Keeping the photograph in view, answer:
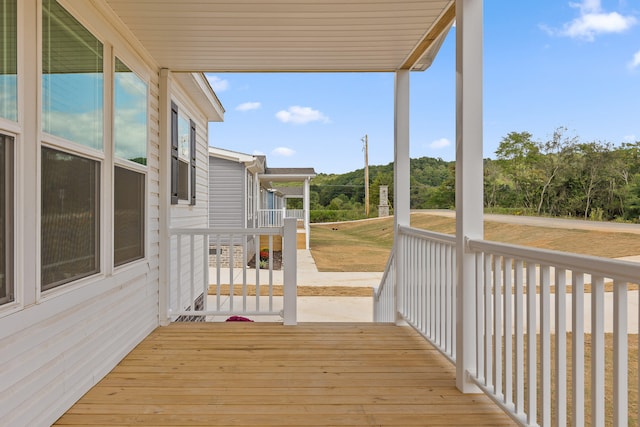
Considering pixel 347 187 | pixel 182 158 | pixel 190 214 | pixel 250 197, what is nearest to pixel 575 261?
pixel 182 158

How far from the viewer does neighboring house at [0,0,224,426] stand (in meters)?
1.91

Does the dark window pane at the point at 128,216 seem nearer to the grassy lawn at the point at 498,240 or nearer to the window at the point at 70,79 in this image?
the window at the point at 70,79

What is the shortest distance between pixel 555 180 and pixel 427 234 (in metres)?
2.53

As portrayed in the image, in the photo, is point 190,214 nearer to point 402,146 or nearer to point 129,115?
point 129,115

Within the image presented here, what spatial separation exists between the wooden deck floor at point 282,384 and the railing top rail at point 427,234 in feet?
2.85

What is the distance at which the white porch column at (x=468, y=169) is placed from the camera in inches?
104

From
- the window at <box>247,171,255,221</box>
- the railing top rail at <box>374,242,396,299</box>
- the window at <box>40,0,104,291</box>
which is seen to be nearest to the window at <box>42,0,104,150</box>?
the window at <box>40,0,104,291</box>

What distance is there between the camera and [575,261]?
1.68 meters

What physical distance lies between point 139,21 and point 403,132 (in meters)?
2.38

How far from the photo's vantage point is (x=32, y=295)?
6.68 ft

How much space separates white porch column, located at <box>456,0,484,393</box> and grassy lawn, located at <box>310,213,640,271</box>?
2572mm

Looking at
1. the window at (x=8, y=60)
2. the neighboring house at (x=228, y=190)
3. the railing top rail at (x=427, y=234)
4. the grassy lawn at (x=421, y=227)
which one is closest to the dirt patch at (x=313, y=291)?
the grassy lawn at (x=421, y=227)

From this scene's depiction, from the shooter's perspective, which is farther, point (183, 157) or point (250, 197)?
point (250, 197)

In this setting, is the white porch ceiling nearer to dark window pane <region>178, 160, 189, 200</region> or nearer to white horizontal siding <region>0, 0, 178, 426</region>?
white horizontal siding <region>0, 0, 178, 426</region>
